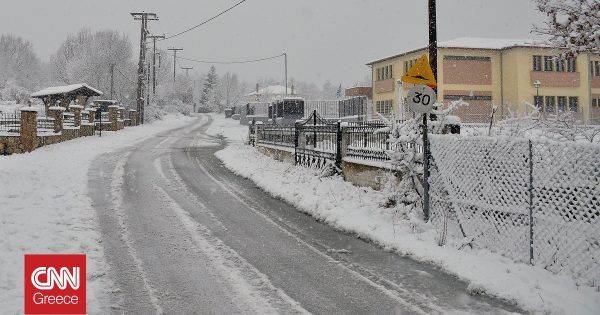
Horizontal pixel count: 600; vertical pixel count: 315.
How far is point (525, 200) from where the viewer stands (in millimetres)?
6570

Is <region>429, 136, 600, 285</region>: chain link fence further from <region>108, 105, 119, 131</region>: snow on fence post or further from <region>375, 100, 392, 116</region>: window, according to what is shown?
<region>375, 100, 392, 116</region>: window

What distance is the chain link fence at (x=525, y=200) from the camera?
18.7ft

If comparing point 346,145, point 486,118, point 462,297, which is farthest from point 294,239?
point 486,118

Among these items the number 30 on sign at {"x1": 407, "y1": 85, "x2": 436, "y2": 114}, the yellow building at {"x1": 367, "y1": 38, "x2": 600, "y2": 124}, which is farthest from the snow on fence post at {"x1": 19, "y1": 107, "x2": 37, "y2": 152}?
the yellow building at {"x1": 367, "y1": 38, "x2": 600, "y2": 124}

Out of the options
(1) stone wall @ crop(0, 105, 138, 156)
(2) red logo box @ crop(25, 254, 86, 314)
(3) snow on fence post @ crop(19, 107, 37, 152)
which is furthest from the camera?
(3) snow on fence post @ crop(19, 107, 37, 152)

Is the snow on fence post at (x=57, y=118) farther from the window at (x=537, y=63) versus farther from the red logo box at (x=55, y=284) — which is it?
the window at (x=537, y=63)

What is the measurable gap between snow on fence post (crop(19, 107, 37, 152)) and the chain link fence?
A: 18.6 meters

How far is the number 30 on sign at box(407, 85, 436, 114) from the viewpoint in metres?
8.67

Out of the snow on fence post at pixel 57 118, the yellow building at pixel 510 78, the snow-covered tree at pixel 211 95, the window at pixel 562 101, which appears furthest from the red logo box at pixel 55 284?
the snow-covered tree at pixel 211 95

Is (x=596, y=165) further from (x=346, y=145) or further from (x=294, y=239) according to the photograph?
(x=346, y=145)

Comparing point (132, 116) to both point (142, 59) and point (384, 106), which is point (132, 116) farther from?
point (384, 106)

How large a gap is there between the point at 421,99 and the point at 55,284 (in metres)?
6.65

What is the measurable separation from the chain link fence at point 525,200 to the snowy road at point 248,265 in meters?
1.29

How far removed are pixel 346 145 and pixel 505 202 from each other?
6.68m
